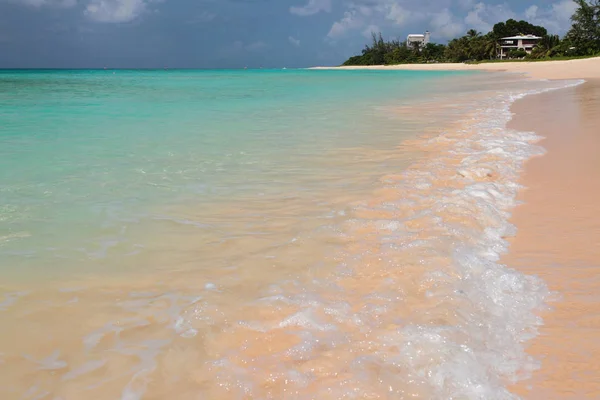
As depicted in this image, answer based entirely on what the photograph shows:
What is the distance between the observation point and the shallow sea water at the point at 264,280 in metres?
1.96

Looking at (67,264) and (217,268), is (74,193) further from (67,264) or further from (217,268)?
(217,268)

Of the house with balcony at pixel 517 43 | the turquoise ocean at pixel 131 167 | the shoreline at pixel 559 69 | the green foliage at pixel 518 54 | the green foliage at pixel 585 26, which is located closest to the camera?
the turquoise ocean at pixel 131 167

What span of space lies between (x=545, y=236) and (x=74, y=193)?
4.34m

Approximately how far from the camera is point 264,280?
280 centimetres

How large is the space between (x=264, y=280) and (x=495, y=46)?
95.0 metres

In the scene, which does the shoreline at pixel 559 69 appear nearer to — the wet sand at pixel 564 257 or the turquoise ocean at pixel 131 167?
the turquoise ocean at pixel 131 167

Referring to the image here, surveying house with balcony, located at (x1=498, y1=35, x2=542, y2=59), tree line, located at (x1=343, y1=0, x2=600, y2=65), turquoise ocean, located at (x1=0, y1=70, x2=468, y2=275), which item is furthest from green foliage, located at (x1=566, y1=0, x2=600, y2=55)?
turquoise ocean, located at (x1=0, y1=70, x2=468, y2=275)

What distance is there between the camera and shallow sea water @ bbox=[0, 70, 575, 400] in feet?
6.41

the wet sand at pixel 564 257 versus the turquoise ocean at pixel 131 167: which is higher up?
the turquoise ocean at pixel 131 167

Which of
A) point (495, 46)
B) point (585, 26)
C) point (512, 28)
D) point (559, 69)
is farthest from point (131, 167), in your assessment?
point (512, 28)

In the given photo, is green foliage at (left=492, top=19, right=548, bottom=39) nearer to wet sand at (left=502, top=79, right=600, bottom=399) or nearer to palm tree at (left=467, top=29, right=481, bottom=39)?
palm tree at (left=467, top=29, right=481, bottom=39)

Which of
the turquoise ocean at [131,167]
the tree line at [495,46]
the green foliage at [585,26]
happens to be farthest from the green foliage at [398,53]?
the turquoise ocean at [131,167]

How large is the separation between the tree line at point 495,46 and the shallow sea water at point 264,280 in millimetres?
68442

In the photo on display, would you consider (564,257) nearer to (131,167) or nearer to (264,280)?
(264,280)
